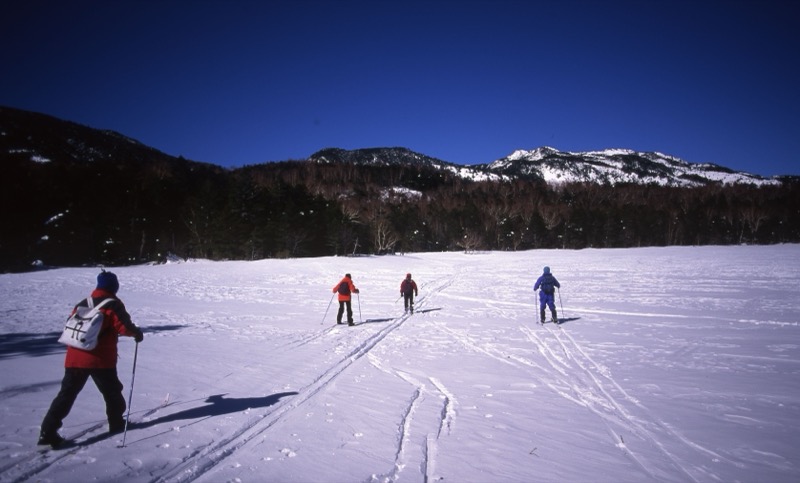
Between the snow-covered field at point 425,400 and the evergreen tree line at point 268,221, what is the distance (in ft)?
102

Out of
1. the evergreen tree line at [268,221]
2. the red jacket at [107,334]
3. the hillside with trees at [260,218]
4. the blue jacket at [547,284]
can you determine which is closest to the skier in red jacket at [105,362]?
the red jacket at [107,334]

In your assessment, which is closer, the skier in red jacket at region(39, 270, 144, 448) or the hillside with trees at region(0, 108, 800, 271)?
the skier in red jacket at region(39, 270, 144, 448)

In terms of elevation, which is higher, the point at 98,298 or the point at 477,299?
the point at 98,298

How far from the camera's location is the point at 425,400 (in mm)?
5566

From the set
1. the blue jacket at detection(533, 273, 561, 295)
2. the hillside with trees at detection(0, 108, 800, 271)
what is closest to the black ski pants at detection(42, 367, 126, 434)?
the blue jacket at detection(533, 273, 561, 295)

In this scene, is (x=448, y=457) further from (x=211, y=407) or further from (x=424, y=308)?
(x=424, y=308)

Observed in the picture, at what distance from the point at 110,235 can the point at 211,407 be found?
150ft

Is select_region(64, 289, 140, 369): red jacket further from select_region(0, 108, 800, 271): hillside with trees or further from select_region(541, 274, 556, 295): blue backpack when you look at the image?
select_region(0, 108, 800, 271): hillside with trees

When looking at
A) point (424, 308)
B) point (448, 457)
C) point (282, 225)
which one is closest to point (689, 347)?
point (448, 457)

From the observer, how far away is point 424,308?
54.0 ft

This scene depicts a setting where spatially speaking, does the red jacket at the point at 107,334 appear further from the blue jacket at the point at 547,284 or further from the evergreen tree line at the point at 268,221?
the evergreen tree line at the point at 268,221

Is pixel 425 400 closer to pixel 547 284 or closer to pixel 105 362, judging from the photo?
pixel 105 362

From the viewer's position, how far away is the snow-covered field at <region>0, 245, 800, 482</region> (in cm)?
376

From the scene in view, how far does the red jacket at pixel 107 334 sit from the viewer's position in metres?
4.19
